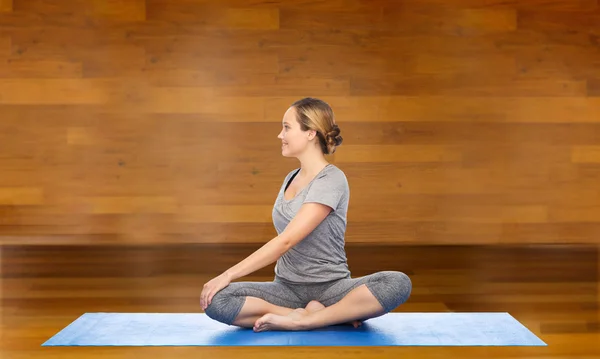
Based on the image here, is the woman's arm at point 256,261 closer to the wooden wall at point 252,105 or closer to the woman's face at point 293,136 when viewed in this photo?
the woman's face at point 293,136

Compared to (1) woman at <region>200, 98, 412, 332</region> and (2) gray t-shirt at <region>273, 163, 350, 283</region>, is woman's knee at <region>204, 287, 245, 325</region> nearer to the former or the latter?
(1) woman at <region>200, 98, 412, 332</region>

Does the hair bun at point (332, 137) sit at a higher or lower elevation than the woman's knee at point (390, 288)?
higher

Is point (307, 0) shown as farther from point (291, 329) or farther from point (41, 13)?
point (291, 329)

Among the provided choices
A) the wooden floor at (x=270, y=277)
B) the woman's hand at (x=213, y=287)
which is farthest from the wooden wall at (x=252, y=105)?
the woman's hand at (x=213, y=287)

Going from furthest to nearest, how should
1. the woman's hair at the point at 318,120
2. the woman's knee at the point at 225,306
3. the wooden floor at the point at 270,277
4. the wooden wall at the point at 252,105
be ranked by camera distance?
the wooden wall at the point at 252,105
the woman's hair at the point at 318,120
the woman's knee at the point at 225,306
the wooden floor at the point at 270,277

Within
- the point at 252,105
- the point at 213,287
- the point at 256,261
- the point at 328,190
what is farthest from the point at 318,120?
the point at 252,105

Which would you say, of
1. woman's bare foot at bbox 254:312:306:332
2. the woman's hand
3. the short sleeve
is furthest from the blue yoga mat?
the short sleeve

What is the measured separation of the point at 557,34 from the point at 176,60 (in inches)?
95.0

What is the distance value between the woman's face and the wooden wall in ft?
6.97

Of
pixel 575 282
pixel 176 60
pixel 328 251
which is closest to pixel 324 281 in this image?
pixel 328 251

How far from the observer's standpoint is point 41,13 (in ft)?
14.2

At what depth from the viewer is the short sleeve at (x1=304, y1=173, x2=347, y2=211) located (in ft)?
6.93

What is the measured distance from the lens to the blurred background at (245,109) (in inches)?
171

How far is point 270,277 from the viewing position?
3.65 meters
